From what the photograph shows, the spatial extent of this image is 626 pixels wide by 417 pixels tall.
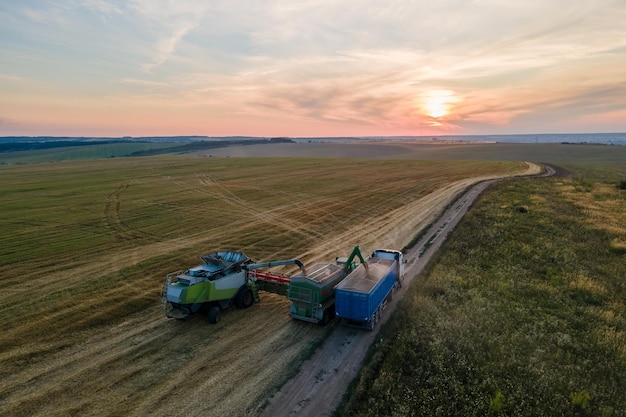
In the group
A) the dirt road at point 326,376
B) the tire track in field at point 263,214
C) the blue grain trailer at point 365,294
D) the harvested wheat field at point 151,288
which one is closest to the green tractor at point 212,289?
the harvested wheat field at point 151,288

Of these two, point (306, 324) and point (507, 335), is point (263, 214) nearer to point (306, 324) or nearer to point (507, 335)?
point (306, 324)

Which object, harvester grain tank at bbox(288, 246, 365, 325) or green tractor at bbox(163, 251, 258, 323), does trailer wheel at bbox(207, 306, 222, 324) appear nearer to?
green tractor at bbox(163, 251, 258, 323)

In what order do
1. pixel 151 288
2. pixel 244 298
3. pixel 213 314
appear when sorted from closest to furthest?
pixel 213 314, pixel 244 298, pixel 151 288

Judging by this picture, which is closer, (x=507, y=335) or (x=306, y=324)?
(x=507, y=335)

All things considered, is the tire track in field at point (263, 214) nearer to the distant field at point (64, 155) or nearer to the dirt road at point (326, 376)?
the dirt road at point (326, 376)

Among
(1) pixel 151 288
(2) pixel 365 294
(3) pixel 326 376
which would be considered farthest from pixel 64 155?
(3) pixel 326 376

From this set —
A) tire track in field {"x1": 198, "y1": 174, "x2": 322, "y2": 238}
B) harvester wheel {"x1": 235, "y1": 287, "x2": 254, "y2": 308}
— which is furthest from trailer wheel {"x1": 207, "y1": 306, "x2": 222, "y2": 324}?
tire track in field {"x1": 198, "y1": 174, "x2": 322, "y2": 238}

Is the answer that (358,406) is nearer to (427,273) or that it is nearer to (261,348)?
(261,348)
